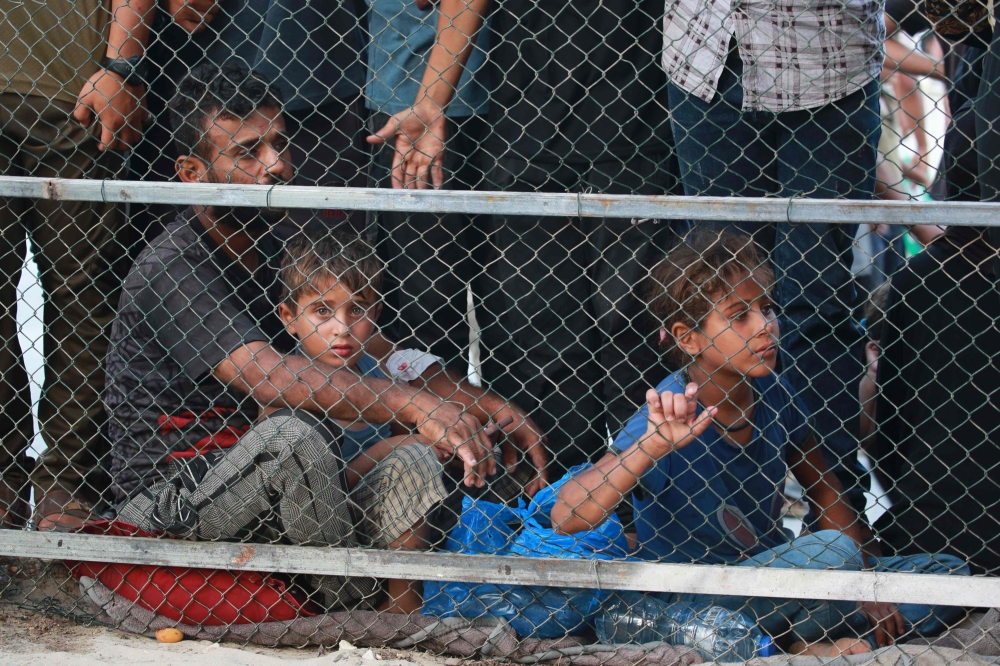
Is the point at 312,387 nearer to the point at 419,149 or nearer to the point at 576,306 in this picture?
the point at 419,149

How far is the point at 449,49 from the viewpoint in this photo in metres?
2.70

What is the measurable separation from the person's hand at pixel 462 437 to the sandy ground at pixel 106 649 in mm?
499

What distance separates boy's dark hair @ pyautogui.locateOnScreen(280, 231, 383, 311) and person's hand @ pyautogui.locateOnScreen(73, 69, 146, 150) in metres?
0.71

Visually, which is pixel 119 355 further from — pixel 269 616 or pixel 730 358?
pixel 730 358

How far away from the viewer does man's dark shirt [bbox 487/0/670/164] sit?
2.74m

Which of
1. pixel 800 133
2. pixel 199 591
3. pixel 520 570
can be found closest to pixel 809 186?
pixel 800 133

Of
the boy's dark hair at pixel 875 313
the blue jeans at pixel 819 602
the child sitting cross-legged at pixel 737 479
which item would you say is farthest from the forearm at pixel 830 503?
the boy's dark hair at pixel 875 313

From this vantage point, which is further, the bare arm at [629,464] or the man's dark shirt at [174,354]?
the man's dark shirt at [174,354]

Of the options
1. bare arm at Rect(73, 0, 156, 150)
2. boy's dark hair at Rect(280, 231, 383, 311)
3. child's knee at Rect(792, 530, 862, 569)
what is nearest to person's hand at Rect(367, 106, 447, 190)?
boy's dark hair at Rect(280, 231, 383, 311)

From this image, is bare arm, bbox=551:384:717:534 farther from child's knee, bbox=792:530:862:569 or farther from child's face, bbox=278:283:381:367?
child's face, bbox=278:283:381:367

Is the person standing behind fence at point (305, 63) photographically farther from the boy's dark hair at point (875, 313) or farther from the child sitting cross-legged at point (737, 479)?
the boy's dark hair at point (875, 313)

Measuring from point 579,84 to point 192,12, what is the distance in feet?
4.33

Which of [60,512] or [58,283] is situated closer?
[60,512]

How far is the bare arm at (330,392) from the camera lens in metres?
2.43
